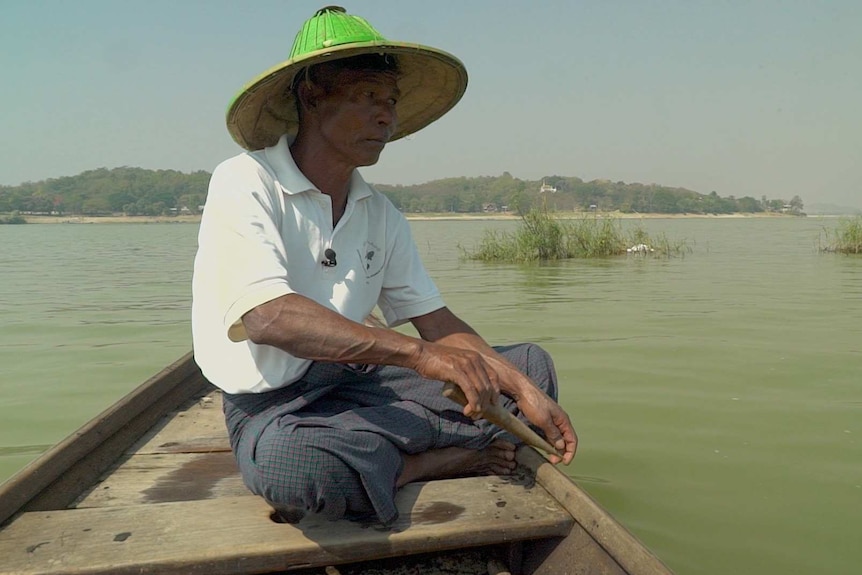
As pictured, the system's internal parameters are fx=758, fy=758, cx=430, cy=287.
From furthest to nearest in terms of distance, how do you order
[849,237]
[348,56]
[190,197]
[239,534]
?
[190,197] → [849,237] → [348,56] → [239,534]

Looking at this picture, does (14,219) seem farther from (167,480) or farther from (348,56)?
(348,56)

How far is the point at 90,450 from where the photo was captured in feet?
7.18

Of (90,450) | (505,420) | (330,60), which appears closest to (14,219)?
(90,450)

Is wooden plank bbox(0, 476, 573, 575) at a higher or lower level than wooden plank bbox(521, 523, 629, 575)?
higher

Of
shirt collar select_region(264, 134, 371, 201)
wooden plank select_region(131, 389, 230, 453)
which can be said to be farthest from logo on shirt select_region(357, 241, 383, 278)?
wooden plank select_region(131, 389, 230, 453)

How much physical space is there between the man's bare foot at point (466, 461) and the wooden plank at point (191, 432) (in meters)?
0.79

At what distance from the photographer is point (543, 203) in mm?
12305

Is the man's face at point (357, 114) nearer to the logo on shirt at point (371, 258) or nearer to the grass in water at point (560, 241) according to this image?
the logo on shirt at point (371, 258)

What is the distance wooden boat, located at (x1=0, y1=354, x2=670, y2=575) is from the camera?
146 cm

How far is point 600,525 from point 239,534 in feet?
2.43

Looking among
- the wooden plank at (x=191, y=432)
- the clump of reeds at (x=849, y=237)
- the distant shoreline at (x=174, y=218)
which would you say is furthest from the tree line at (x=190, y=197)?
the wooden plank at (x=191, y=432)

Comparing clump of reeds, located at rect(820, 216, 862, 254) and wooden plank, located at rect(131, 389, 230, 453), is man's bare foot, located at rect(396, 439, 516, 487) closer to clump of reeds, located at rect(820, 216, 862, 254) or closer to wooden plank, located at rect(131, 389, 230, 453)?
wooden plank, located at rect(131, 389, 230, 453)

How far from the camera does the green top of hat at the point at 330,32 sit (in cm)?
189

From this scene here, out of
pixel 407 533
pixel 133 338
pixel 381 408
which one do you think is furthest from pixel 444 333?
pixel 133 338
